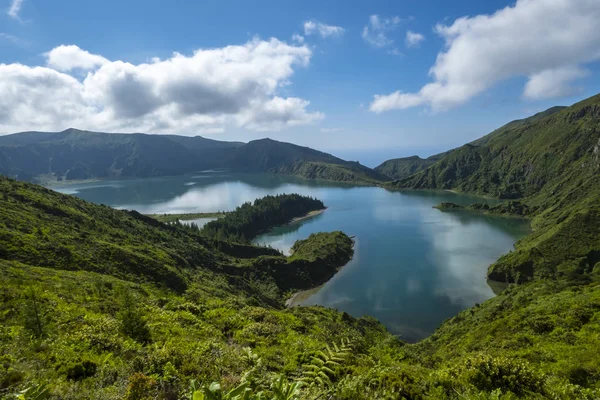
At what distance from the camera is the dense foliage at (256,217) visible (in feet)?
424

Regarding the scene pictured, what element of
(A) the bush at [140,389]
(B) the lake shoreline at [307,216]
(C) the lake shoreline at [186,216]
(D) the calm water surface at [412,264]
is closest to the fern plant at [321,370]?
(A) the bush at [140,389]

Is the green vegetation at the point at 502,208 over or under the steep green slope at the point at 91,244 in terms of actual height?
under

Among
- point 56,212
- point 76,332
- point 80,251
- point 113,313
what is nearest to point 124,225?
point 56,212

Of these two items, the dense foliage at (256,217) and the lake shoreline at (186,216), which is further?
the lake shoreline at (186,216)

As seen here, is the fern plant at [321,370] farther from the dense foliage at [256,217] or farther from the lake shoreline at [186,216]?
the lake shoreline at [186,216]

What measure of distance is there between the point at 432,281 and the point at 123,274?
73752mm

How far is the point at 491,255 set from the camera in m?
101

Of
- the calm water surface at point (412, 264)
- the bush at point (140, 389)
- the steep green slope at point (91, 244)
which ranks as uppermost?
the bush at point (140, 389)

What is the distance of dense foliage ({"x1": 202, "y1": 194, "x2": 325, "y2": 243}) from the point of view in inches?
5094

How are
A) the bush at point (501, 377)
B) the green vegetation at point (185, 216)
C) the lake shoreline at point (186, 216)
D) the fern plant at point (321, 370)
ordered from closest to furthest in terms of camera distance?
the fern plant at point (321, 370) < the bush at point (501, 377) < the lake shoreline at point (186, 216) < the green vegetation at point (185, 216)

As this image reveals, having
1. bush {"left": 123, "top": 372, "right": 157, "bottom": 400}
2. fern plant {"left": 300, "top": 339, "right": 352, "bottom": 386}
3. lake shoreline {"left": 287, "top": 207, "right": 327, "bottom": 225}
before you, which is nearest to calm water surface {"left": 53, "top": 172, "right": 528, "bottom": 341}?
lake shoreline {"left": 287, "top": 207, "right": 327, "bottom": 225}

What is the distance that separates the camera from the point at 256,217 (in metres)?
157

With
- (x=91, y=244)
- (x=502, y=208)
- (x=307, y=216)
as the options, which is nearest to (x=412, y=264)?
(x=91, y=244)

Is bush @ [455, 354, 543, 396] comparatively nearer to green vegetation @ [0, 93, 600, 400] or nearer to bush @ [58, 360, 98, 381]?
green vegetation @ [0, 93, 600, 400]
